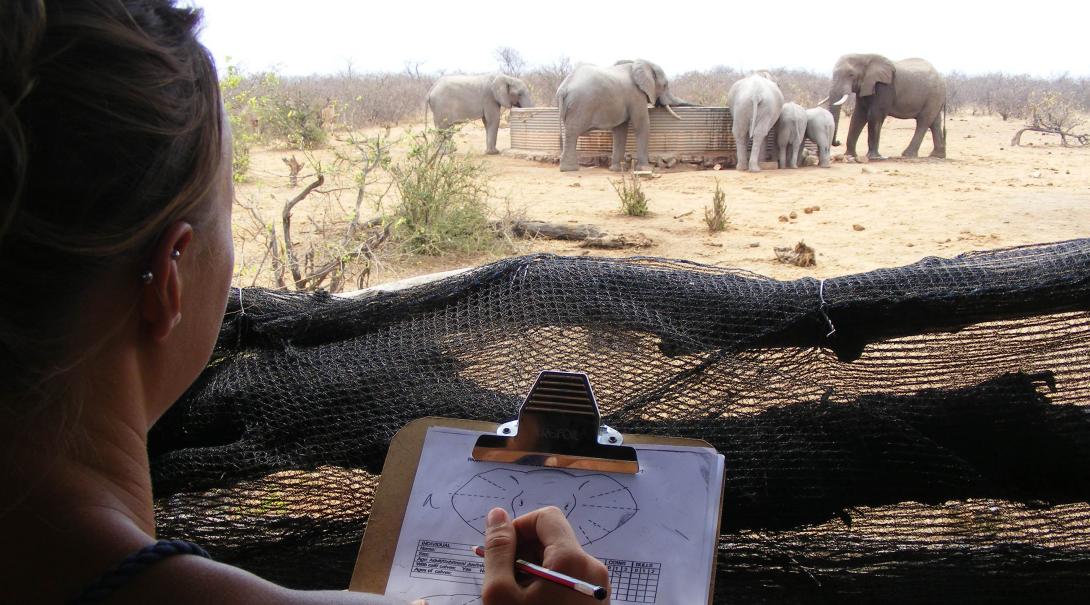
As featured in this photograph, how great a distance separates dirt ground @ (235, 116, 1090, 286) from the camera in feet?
23.1

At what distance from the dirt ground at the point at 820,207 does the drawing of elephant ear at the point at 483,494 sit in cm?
382

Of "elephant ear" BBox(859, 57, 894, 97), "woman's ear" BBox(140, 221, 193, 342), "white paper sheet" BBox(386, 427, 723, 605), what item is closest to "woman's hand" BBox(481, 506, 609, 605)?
"white paper sheet" BBox(386, 427, 723, 605)

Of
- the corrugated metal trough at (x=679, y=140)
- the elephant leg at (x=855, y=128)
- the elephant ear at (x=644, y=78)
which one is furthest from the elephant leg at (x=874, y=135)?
the elephant ear at (x=644, y=78)

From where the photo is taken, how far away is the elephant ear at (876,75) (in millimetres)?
15047

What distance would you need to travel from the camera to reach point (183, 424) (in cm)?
195

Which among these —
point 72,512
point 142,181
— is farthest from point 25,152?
point 72,512

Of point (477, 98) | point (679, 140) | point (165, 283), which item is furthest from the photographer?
point (477, 98)

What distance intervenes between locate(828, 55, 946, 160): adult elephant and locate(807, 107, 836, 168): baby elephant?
4.98 feet

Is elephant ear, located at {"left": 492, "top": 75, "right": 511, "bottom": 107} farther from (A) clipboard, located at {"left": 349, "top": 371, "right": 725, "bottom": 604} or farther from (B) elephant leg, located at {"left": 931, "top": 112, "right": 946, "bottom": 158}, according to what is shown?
(A) clipboard, located at {"left": 349, "top": 371, "right": 725, "bottom": 604}

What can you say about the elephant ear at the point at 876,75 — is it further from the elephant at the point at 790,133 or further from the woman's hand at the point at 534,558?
the woman's hand at the point at 534,558

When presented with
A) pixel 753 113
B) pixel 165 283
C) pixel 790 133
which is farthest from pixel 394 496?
pixel 790 133

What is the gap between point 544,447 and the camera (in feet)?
4.78

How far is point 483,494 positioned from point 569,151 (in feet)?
39.2

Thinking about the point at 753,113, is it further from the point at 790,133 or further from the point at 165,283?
the point at 165,283
